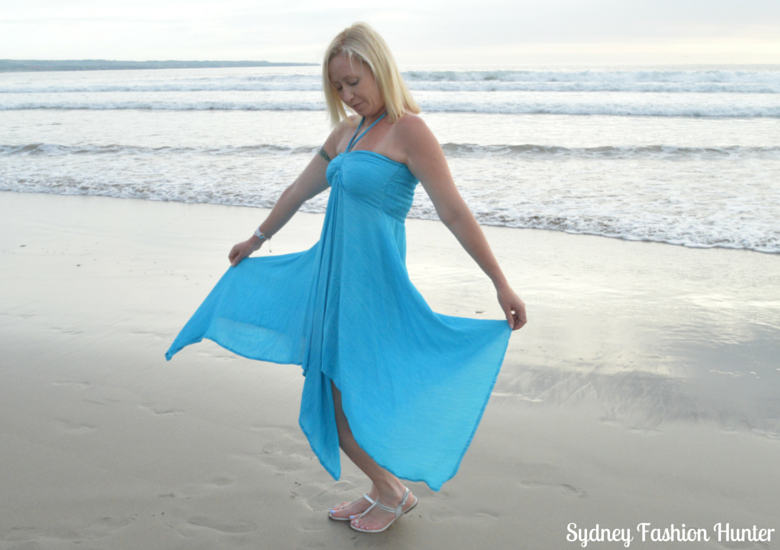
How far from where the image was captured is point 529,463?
2.64 m

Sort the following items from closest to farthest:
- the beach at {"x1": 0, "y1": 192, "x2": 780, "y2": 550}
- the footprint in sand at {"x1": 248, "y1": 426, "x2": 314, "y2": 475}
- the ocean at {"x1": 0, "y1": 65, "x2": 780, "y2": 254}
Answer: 1. the beach at {"x1": 0, "y1": 192, "x2": 780, "y2": 550}
2. the footprint in sand at {"x1": 248, "y1": 426, "x2": 314, "y2": 475}
3. the ocean at {"x1": 0, "y1": 65, "x2": 780, "y2": 254}

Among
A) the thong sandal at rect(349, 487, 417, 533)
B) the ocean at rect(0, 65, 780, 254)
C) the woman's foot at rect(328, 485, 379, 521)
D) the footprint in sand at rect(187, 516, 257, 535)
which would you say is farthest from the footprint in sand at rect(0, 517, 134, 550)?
the ocean at rect(0, 65, 780, 254)

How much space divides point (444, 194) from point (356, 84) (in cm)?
46

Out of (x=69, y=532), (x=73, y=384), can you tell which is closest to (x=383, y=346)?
(x=69, y=532)

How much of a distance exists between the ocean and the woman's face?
4969 mm

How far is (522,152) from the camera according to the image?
1216 cm

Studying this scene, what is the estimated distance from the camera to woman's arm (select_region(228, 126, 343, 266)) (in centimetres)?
231

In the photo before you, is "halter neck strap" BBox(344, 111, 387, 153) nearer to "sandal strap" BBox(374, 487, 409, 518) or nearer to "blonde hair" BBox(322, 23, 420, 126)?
"blonde hair" BBox(322, 23, 420, 126)

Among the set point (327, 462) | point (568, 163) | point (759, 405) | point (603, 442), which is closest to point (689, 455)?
point (603, 442)

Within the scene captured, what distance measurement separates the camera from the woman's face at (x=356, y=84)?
1.92 meters

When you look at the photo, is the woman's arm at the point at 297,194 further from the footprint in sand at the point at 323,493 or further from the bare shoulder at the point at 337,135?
the footprint in sand at the point at 323,493

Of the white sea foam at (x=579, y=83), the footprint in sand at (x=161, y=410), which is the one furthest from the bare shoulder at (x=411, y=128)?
the white sea foam at (x=579, y=83)

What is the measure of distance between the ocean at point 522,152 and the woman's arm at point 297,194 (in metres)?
4.78

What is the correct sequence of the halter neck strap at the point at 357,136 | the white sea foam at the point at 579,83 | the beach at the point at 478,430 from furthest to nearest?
1. the white sea foam at the point at 579,83
2. the beach at the point at 478,430
3. the halter neck strap at the point at 357,136
